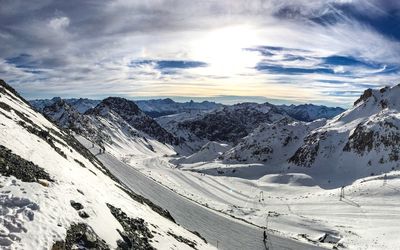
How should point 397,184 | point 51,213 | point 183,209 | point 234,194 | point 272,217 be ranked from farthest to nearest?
point 234,194 → point 397,184 → point 272,217 → point 183,209 → point 51,213

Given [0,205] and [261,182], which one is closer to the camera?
[0,205]

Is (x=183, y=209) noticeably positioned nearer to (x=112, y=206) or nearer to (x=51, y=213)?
(x=112, y=206)

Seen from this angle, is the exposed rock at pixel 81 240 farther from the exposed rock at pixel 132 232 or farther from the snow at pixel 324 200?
the snow at pixel 324 200

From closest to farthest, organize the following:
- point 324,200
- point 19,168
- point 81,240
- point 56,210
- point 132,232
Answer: point 81,240, point 56,210, point 19,168, point 132,232, point 324,200

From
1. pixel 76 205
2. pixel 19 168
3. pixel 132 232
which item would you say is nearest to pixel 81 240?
pixel 76 205

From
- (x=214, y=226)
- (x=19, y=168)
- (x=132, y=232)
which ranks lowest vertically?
(x=214, y=226)

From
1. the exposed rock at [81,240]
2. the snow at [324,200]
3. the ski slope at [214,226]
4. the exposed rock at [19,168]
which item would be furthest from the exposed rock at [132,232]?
the snow at [324,200]

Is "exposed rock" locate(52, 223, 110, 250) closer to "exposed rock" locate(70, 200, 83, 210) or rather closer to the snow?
"exposed rock" locate(70, 200, 83, 210)

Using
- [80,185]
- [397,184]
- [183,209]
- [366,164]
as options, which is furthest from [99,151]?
[366,164]

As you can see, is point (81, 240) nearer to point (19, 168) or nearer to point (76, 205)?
point (76, 205)
